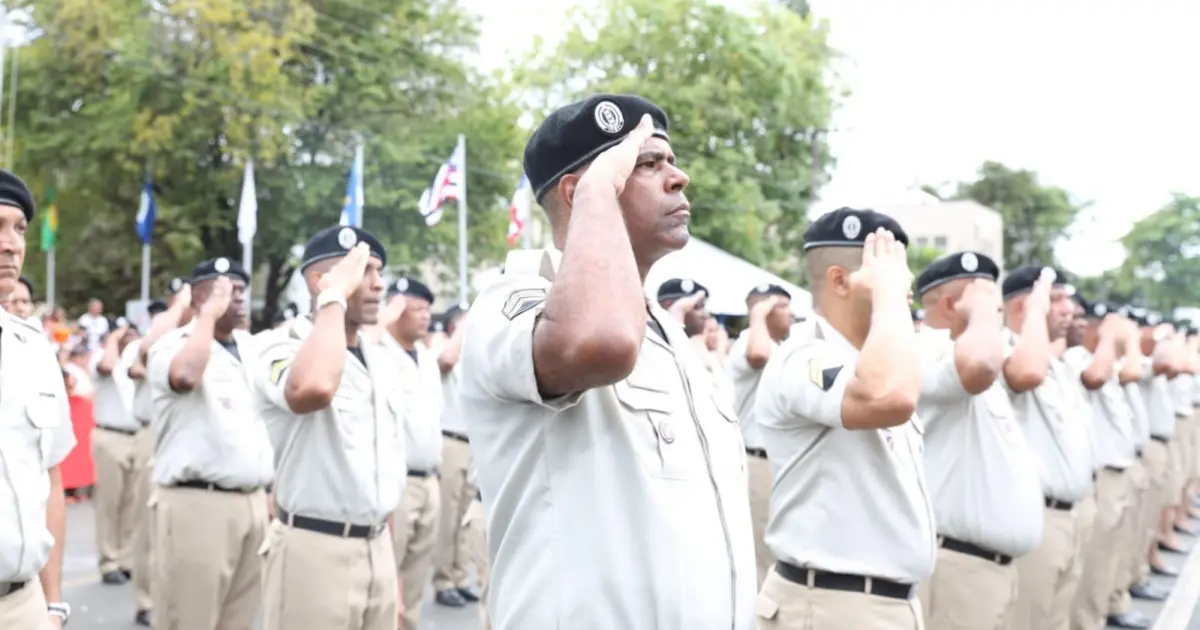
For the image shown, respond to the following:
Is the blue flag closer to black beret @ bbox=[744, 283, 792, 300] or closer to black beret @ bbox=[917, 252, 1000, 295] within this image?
black beret @ bbox=[744, 283, 792, 300]

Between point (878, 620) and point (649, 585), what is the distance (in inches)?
71.0

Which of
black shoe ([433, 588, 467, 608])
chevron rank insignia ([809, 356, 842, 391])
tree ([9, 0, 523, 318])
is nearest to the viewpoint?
chevron rank insignia ([809, 356, 842, 391])

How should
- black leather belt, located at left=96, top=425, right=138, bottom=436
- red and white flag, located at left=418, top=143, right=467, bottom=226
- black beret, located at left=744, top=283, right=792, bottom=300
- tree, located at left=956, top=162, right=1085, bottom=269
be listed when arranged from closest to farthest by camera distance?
black beret, located at left=744, top=283, right=792, bottom=300 → black leather belt, located at left=96, top=425, right=138, bottom=436 → red and white flag, located at left=418, top=143, right=467, bottom=226 → tree, located at left=956, top=162, right=1085, bottom=269

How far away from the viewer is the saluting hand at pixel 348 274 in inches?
185

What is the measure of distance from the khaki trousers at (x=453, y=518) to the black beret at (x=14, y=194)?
590 centimetres

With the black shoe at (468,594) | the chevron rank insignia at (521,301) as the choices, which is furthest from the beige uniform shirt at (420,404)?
the chevron rank insignia at (521,301)

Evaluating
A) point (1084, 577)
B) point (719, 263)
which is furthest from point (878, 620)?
point (719, 263)

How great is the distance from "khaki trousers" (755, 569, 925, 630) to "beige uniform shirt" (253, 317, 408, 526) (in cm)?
192

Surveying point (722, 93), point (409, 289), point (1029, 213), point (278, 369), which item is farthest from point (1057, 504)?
point (1029, 213)

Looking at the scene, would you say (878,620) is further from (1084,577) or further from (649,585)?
(1084,577)

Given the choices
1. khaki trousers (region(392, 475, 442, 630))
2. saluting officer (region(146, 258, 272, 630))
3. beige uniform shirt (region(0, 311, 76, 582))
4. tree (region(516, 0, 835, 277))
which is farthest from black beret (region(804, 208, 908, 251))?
tree (region(516, 0, 835, 277))

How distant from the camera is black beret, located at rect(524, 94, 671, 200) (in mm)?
2512

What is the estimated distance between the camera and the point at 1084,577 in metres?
8.40

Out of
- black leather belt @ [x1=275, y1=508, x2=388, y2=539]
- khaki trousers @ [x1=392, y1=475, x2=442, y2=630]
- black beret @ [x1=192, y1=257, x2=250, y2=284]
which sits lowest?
khaki trousers @ [x1=392, y1=475, x2=442, y2=630]
